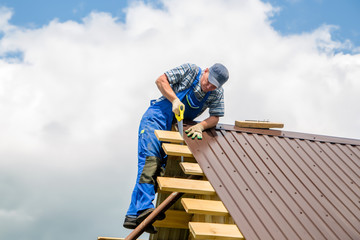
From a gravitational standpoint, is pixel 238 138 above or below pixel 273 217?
above

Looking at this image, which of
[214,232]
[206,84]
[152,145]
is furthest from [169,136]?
[214,232]

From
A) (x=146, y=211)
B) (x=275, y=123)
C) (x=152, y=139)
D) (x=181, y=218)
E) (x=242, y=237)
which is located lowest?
(x=242, y=237)

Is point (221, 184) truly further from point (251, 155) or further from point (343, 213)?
point (343, 213)

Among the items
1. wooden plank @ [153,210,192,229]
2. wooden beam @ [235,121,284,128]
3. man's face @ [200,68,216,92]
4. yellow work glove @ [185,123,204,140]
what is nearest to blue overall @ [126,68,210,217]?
man's face @ [200,68,216,92]

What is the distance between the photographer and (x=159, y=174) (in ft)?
17.8

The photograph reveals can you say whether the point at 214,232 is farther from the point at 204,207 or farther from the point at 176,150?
the point at 176,150

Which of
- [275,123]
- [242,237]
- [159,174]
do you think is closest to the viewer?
[242,237]

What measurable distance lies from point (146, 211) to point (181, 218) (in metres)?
1.52

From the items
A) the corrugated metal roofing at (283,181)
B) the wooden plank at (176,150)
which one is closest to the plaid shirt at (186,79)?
the corrugated metal roofing at (283,181)

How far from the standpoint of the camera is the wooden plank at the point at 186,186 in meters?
4.48

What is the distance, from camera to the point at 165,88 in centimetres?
576

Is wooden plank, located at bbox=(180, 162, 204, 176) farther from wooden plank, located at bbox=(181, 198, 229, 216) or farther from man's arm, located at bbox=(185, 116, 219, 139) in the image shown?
man's arm, located at bbox=(185, 116, 219, 139)

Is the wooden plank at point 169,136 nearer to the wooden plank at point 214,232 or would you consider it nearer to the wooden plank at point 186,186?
the wooden plank at point 186,186

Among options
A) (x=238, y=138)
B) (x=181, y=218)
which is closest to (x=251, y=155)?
(x=238, y=138)
